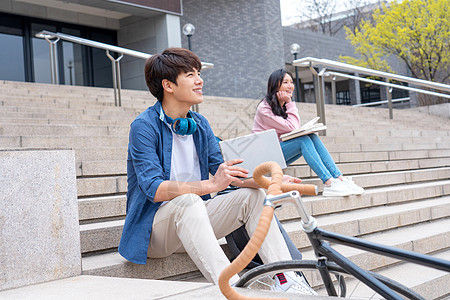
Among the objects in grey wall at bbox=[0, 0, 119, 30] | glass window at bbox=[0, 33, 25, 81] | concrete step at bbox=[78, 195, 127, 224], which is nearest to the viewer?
concrete step at bbox=[78, 195, 127, 224]

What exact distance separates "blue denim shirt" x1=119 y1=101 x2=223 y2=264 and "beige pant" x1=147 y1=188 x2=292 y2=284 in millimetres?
69

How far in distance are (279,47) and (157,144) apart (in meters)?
14.5

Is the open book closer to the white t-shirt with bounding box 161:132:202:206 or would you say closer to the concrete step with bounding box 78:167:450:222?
the concrete step with bounding box 78:167:450:222

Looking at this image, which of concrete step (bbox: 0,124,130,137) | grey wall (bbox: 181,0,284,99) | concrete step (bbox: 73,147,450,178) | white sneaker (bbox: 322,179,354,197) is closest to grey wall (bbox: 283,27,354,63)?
grey wall (bbox: 181,0,284,99)

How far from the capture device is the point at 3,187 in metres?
2.11

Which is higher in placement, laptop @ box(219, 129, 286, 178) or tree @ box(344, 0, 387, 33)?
tree @ box(344, 0, 387, 33)

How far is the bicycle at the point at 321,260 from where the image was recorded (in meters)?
0.96

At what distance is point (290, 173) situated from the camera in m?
4.65

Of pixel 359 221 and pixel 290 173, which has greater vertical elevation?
pixel 290 173

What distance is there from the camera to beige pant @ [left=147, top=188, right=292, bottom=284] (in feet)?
6.73

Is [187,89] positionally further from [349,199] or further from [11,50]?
[11,50]

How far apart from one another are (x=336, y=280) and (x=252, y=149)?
1.38 metres

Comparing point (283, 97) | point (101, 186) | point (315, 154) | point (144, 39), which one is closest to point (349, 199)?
point (315, 154)

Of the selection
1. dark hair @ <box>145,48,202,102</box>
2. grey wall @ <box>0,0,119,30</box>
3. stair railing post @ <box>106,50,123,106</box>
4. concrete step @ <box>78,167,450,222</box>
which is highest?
grey wall @ <box>0,0,119,30</box>
